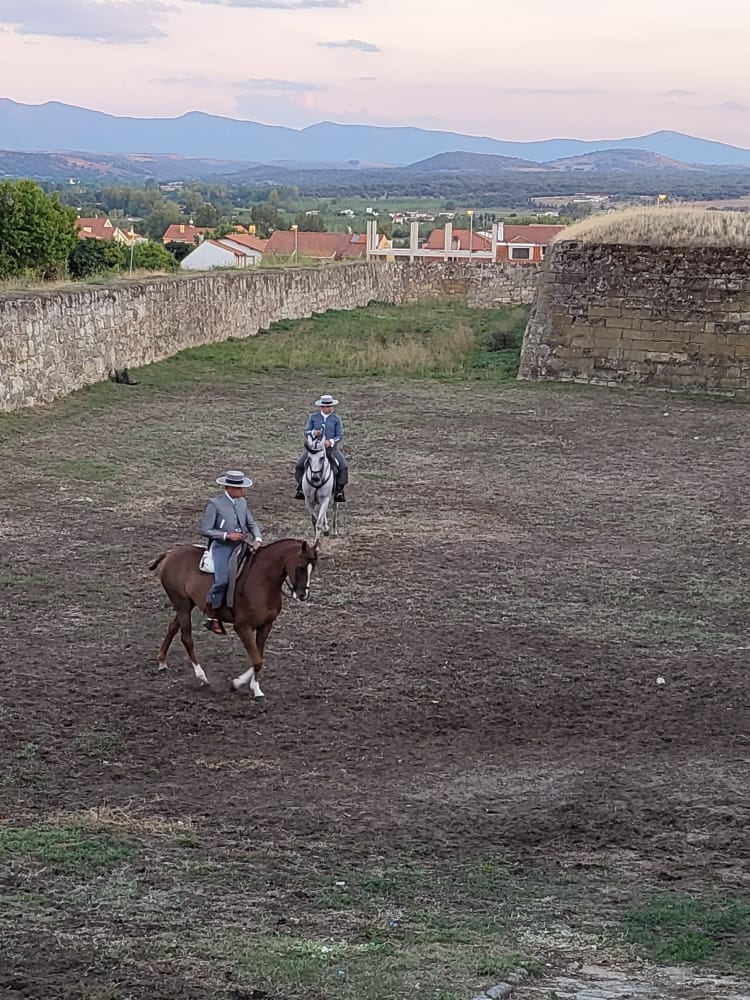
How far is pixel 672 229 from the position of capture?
2422cm

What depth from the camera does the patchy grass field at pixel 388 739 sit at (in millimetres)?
4891

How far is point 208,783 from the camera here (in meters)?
7.00

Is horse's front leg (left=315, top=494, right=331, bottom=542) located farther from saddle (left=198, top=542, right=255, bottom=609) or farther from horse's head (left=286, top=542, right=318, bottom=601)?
horse's head (left=286, top=542, right=318, bottom=601)

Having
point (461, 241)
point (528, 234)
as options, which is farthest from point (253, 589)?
point (461, 241)

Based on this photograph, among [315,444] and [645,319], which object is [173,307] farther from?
[315,444]

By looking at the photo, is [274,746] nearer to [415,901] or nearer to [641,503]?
[415,901]

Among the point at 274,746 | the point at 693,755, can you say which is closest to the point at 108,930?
the point at 274,746

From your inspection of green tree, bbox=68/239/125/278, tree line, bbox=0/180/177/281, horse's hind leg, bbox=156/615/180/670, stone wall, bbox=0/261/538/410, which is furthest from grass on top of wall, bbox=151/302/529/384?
horse's hind leg, bbox=156/615/180/670

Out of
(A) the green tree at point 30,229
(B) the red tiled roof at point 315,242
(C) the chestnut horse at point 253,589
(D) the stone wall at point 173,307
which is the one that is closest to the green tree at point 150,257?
(A) the green tree at point 30,229

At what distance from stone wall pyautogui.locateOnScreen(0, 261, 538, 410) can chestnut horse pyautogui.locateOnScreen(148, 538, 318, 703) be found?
1085 cm

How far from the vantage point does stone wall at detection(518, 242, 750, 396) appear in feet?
76.4

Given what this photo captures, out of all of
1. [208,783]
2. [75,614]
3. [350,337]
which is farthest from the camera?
[350,337]

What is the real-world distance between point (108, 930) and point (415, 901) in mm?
1309

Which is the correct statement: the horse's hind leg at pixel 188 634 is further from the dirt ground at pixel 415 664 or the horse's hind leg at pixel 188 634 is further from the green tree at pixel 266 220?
the green tree at pixel 266 220
